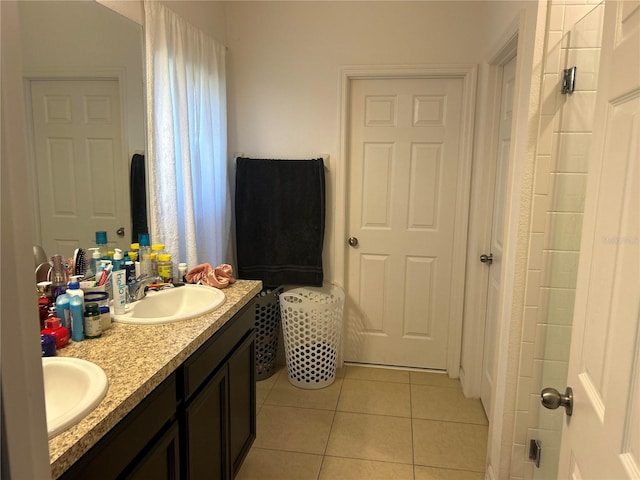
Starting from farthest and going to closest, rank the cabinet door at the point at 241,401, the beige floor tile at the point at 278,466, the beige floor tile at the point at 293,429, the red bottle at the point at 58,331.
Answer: the beige floor tile at the point at 293,429 < the beige floor tile at the point at 278,466 < the cabinet door at the point at 241,401 < the red bottle at the point at 58,331

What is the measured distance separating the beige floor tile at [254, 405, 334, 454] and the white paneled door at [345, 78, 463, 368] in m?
0.74

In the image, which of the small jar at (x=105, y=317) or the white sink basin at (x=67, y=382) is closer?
the white sink basin at (x=67, y=382)

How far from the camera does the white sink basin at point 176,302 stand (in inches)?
71.2

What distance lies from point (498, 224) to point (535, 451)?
1.17 m

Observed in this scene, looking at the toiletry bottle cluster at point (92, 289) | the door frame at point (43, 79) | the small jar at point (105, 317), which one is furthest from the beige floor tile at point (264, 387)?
the door frame at point (43, 79)

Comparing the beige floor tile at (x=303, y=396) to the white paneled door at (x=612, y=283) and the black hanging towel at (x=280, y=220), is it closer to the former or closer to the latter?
the black hanging towel at (x=280, y=220)

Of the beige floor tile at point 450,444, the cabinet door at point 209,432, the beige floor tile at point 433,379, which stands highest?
the cabinet door at point 209,432

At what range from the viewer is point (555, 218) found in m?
1.75

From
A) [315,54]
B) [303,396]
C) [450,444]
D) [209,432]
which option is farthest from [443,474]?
[315,54]

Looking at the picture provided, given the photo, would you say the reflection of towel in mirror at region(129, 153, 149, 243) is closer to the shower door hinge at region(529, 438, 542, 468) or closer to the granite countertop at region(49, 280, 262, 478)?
the granite countertop at region(49, 280, 262, 478)

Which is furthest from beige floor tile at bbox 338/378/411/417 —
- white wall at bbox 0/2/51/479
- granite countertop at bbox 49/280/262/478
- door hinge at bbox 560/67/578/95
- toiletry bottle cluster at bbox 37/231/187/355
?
white wall at bbox 0/2/51/479

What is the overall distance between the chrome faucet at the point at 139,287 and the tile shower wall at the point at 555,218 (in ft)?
5.06

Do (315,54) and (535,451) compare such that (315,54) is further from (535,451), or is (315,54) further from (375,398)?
(535,451)

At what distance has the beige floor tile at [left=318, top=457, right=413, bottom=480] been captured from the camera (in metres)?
2.19
